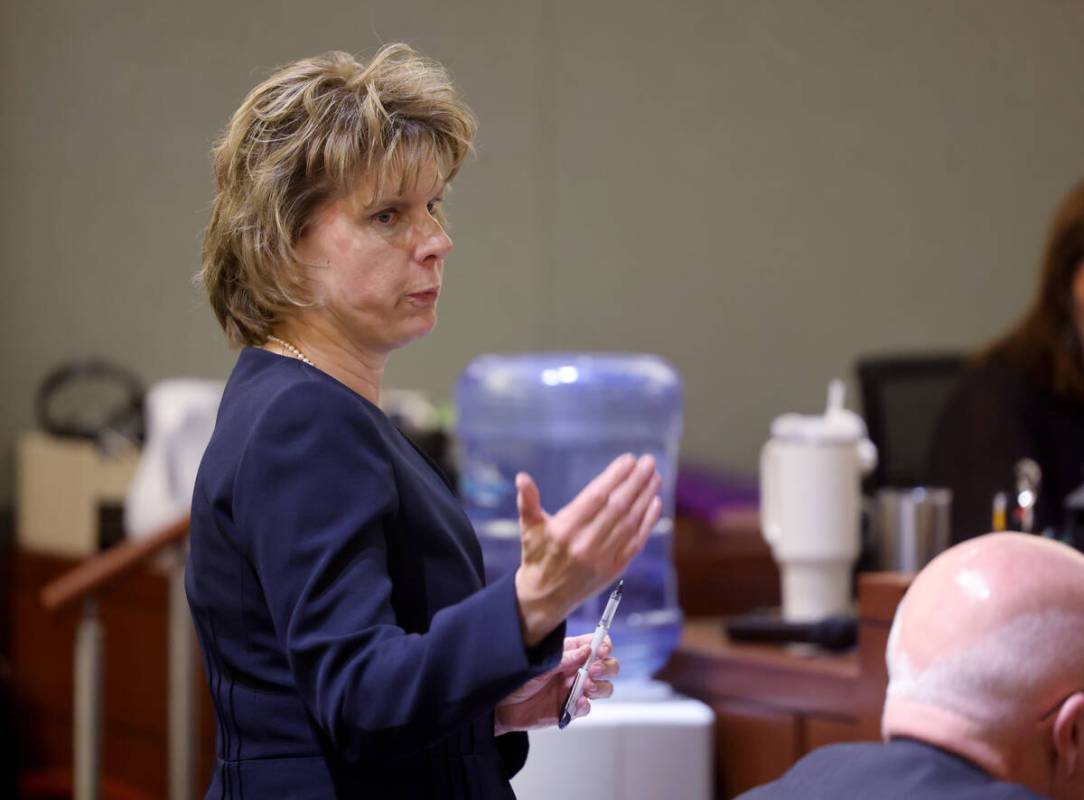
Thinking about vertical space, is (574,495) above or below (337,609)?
below

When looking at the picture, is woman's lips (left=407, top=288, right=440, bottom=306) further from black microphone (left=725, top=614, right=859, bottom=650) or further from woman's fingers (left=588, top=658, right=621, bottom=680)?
black microphone (left=725, top=614, right=859, bottom=650)

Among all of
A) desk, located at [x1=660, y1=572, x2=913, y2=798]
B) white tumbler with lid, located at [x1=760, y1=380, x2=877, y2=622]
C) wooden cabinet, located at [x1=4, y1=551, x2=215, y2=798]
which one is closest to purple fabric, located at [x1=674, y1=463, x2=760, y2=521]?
desk, located at [x1=660, y1=572, x2=913, y2=798]

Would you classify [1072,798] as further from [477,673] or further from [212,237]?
[212,237]

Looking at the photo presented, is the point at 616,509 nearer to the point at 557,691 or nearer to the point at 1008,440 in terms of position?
the point at 557,691

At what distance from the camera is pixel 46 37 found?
13.5 feet

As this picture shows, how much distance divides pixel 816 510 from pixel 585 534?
1.49 meters

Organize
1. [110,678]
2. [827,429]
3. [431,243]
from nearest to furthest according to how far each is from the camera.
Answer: [431,243] < [827,429] < [110,678]

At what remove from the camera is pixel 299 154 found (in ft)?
3.86

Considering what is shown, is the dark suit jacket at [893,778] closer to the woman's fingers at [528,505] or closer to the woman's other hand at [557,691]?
the woman's other hand at [557,691]

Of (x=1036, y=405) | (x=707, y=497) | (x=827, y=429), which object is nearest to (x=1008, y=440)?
(x=1036, y=405)

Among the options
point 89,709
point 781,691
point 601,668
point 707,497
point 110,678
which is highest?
point 601,668

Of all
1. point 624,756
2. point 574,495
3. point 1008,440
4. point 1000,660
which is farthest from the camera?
point 1008,440

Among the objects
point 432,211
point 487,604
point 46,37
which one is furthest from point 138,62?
point 487,604

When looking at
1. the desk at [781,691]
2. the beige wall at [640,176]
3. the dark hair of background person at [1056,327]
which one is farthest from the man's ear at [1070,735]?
the beige wall at [640,176]
